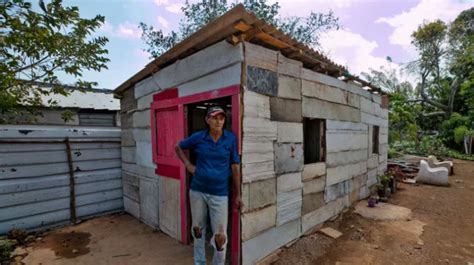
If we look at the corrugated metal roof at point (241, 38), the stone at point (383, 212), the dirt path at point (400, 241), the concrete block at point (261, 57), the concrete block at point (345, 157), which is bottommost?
the dirt path at point (400, 241)

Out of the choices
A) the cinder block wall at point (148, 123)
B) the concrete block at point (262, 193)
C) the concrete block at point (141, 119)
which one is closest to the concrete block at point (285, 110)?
the cinder block wall at point (148, 123)

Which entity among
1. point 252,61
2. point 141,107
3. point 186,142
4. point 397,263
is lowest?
point 397,263

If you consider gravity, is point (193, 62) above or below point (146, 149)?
above

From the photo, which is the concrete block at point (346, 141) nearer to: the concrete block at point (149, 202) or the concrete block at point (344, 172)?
the concrete block at point (344, 172)

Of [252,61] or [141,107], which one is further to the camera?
[141,107]

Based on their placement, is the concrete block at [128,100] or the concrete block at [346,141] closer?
the concrete block at [346,141]

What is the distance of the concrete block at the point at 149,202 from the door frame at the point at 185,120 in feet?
2.05

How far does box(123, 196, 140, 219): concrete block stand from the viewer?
514 centimetres

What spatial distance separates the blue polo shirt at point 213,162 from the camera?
2552 mm

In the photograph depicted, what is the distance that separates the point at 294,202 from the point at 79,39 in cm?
Answer: 435

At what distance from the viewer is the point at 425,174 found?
8328mm

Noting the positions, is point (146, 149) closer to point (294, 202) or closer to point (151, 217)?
point (151, 217)

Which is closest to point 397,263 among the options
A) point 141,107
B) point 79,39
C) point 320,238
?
point 320,238

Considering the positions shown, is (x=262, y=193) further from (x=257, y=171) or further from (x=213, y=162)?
(x=213, y=162)
